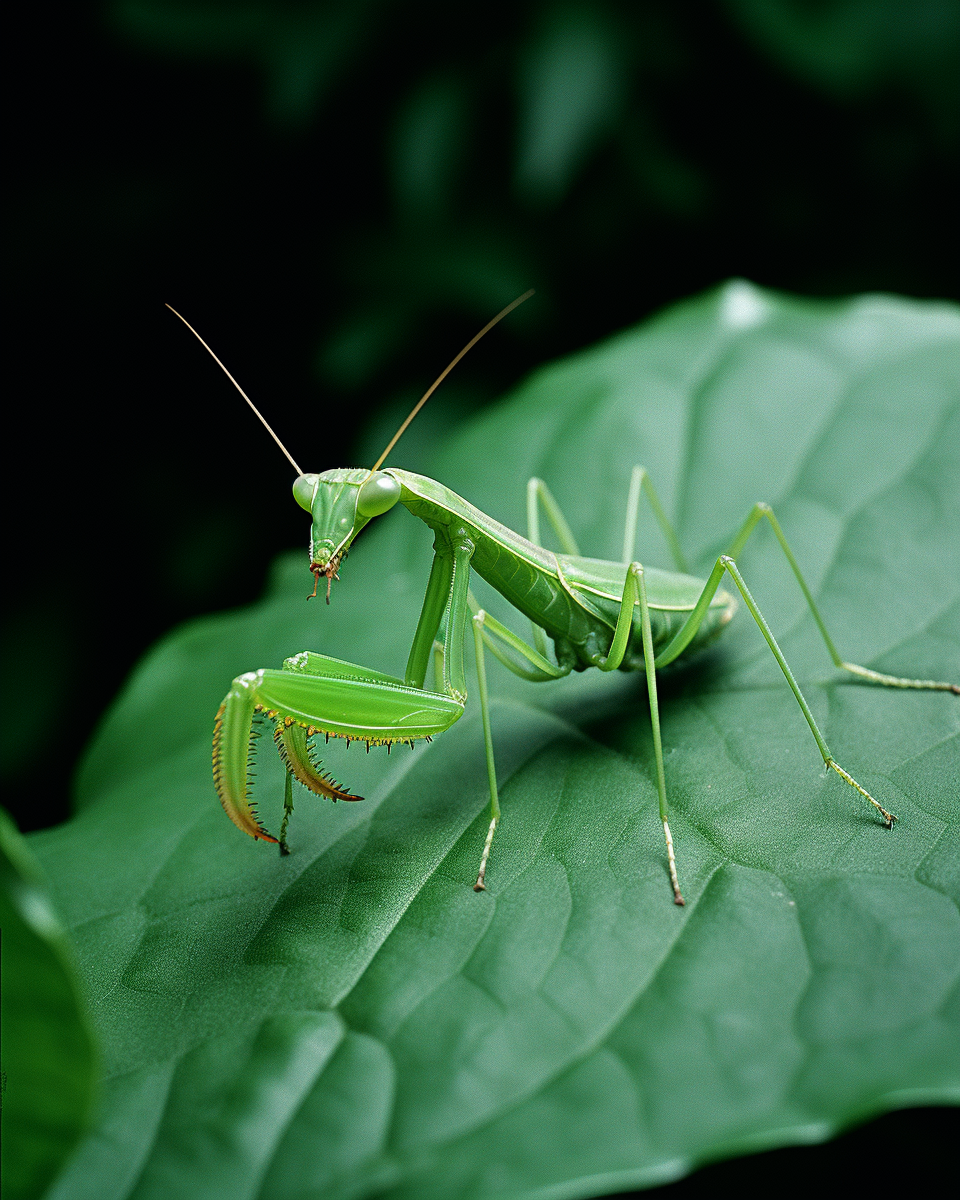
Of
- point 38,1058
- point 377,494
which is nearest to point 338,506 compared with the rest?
point 377,494

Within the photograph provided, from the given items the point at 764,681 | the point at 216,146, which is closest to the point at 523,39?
the point at 216,146

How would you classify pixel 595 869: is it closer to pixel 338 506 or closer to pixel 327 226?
pixel 338 506

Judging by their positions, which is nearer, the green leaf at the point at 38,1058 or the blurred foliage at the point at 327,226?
the green leaf at the point at 38,1058

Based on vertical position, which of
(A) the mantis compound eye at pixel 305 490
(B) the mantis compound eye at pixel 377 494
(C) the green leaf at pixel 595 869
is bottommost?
(C) the green leaf at pixel 595 869

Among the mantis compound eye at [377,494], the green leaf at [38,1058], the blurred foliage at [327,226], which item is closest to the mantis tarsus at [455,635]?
the mantis compound eye at [377,494]

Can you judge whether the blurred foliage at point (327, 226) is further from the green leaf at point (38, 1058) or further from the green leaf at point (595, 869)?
the green leaf at point (38, 1058)

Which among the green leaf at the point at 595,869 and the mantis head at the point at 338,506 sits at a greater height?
the mantis head at the point at 338,506

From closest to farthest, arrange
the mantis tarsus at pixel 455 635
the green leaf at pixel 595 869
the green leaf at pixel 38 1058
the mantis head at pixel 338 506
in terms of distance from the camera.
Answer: the green leaf at pixel 38 1058, the green leaf at pixel 595 869, the mantis tarsus at pixel 455 635, the mantis head at pixel 338 506
